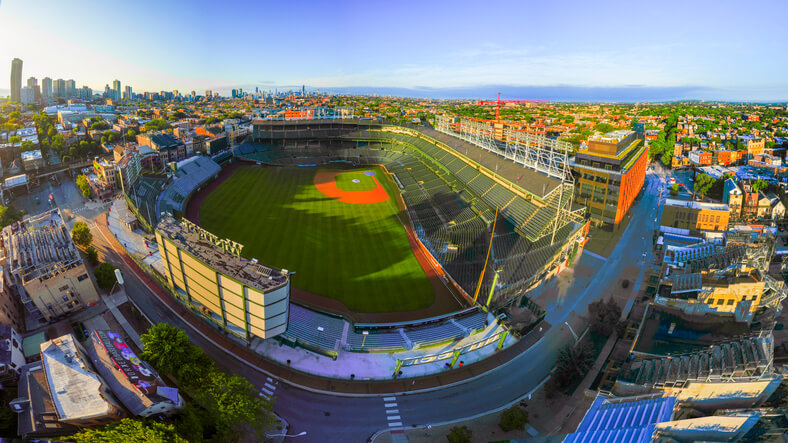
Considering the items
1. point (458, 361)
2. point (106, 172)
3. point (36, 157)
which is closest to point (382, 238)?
point (458, 361)

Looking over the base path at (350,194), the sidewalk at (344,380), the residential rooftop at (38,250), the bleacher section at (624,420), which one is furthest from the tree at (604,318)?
the residential rooftop at (38,250)

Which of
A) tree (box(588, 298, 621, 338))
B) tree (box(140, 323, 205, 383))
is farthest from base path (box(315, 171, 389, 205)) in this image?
tree (box(140, 323, 205, 383))

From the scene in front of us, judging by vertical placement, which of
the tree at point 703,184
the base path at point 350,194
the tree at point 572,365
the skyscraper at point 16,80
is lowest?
the tree at point 572,365

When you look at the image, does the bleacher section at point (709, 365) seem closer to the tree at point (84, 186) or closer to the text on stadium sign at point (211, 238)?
the text on stadium sign at point (211, 238)

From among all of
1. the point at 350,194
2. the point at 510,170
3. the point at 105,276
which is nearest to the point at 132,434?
the point at 105,276

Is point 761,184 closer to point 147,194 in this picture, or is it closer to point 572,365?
point 572,365

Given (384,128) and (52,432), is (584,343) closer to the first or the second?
(52,432)

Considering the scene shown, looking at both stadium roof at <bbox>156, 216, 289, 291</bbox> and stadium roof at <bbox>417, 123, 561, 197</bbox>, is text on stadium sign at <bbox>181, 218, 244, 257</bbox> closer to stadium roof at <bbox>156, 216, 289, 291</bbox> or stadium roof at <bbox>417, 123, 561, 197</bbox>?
stadium roof at <bbox>156, 216, 289, 291</bbox>
